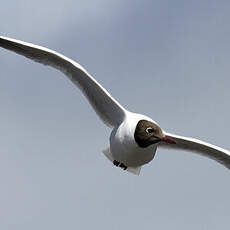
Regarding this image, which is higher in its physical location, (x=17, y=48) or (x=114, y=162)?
(x=17, y=48)

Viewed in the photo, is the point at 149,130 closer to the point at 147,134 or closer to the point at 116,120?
the point at 147,134

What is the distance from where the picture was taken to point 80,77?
144ft

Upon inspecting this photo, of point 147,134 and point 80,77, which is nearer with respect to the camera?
point 147,134

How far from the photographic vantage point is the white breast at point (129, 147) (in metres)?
42.7

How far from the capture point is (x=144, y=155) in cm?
4288

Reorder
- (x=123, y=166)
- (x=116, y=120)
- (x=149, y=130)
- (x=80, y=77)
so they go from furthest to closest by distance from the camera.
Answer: (x=116, y=120), (x=80, y=77), (x=123, y=166), (x=149, y=130)

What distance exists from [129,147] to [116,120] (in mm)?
1847

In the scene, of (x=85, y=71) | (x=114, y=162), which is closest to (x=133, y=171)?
(x=114, y=162)

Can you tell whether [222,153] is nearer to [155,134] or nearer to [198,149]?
[198,149]

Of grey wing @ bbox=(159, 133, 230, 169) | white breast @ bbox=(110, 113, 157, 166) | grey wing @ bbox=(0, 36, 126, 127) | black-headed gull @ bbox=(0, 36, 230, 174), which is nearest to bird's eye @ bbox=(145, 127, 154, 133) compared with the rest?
black-headed gull @ bbox=(0, 36, 230, 174)

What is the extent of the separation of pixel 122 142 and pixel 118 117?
1.51 m

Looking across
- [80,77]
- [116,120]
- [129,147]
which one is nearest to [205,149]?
[116,120]

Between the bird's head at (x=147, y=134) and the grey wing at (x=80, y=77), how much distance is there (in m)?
1.39

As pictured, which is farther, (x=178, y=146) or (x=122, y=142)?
(x=178, y=146)
